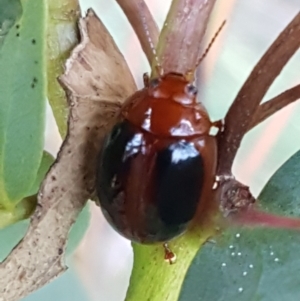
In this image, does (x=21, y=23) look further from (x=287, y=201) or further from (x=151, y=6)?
(x=151, y=6)

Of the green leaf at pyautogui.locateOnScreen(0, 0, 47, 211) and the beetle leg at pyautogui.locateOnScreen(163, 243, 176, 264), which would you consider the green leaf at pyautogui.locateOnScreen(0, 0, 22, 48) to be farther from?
the beetle leg at pyautogui.locateOnScreen(163, 243, 176, 264)

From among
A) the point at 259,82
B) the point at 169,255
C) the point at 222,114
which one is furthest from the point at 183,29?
the point at 222,114

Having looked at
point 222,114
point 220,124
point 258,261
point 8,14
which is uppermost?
point 8,14

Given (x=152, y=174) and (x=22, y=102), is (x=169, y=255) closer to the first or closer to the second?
(x=152, y=174)

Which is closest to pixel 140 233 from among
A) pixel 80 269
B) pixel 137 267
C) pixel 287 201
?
pixel 137 267

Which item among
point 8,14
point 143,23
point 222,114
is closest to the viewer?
point 8,14

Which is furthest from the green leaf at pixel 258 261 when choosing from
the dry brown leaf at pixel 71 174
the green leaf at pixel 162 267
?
the dry brown leaf at pixel 71 174
